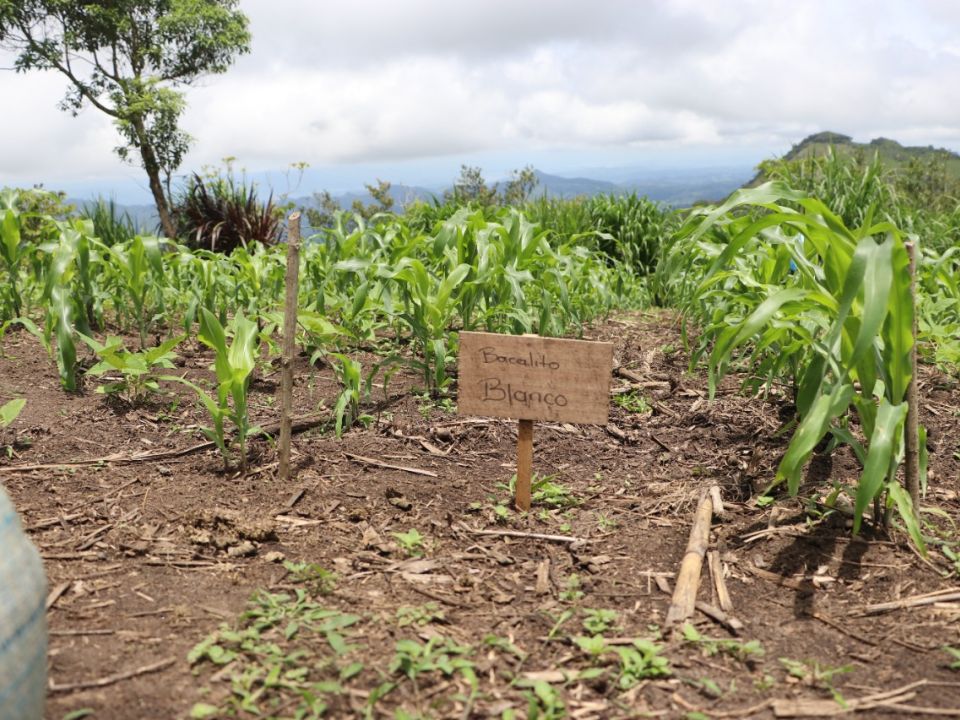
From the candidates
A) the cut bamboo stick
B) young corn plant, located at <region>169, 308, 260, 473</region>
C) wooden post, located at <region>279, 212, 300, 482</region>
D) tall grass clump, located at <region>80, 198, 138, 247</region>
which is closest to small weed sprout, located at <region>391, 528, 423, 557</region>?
wooden post, located at <region>279, 212, 300, 482</region>

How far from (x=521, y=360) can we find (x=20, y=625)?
4.87ft

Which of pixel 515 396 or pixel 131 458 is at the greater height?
pixel 515 396

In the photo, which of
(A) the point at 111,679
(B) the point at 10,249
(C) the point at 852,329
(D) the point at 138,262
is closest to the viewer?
(A) the point at 111,679

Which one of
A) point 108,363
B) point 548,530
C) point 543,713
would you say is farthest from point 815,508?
point 108,363

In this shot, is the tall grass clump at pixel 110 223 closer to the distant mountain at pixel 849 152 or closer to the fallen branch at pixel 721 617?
the distant mountain at pixel 849 152

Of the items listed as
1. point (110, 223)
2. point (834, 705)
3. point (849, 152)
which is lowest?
point (834, 705)

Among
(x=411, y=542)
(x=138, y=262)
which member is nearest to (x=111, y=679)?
(x=411, y=542)

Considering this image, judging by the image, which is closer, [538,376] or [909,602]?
[909,602]

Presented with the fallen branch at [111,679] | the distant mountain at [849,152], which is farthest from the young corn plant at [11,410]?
the distant mountain at [849,152]

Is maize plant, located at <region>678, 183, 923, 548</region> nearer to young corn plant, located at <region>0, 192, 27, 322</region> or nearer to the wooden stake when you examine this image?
the wooden stake

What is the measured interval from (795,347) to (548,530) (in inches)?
34.8

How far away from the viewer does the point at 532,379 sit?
2.43 m

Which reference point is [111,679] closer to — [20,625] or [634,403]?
[20,625]

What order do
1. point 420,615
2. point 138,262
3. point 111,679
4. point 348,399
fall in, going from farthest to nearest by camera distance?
point 138,262 < point 348,399 < point 420,615 < point 111,679
